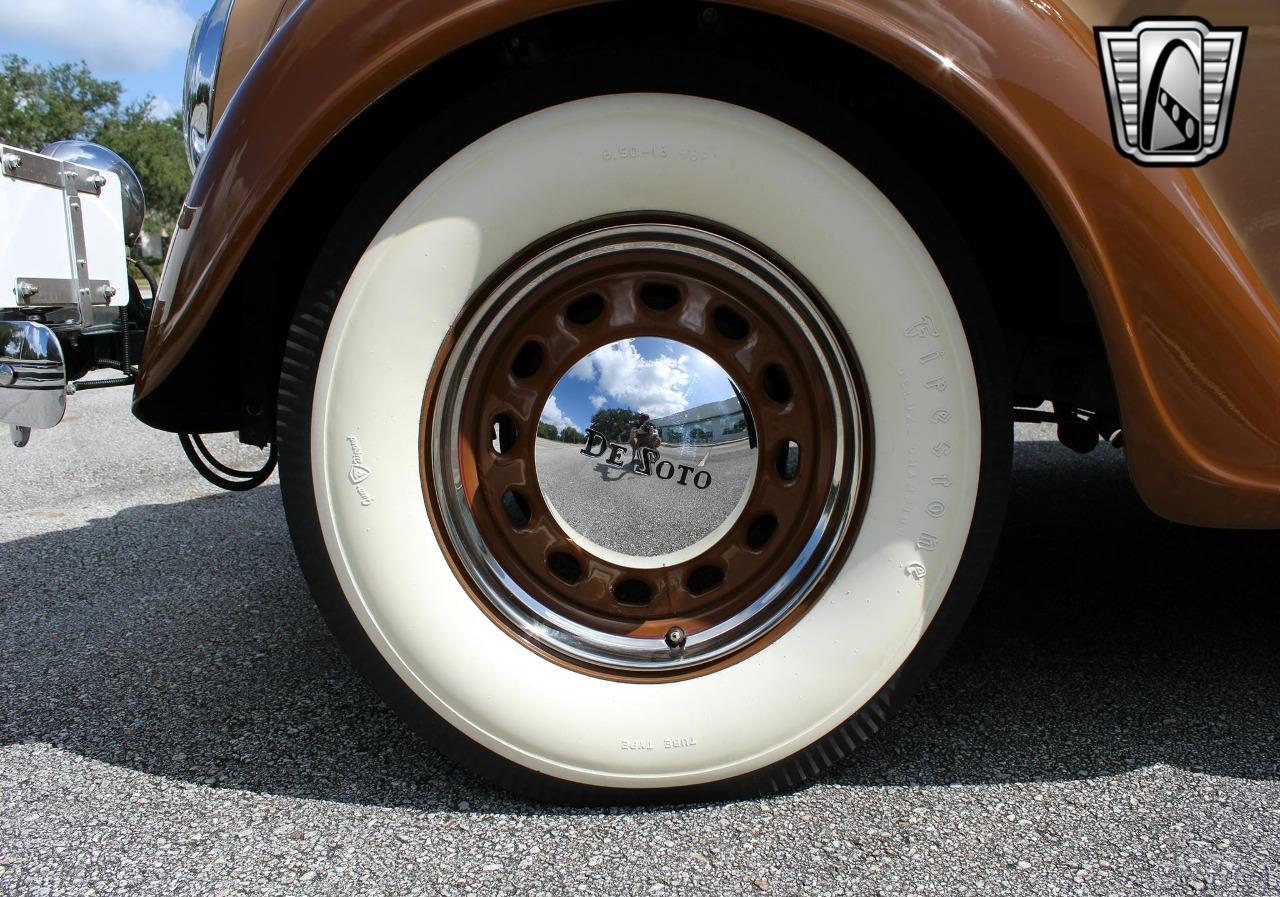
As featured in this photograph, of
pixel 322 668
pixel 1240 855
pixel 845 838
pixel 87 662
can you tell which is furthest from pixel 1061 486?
pixel 87 662

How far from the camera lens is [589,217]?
115cm

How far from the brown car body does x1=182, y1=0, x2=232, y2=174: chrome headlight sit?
0.48m

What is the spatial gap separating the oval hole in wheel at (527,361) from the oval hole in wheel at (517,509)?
173 mm

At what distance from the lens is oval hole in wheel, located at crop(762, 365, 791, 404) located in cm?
124

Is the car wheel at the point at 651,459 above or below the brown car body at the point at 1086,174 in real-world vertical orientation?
below

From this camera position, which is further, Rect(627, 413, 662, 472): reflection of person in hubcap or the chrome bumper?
the chrome bumper

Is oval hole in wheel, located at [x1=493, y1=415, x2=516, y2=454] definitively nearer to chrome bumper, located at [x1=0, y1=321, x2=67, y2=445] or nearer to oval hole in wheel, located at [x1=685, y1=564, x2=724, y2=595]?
oval hole in wheel, located at [x1=685, y1=564, x2=724, y2=595]

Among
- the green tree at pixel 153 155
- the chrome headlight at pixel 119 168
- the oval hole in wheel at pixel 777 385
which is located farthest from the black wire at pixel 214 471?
Answer: the green tree at pixel 153 155

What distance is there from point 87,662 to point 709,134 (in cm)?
147

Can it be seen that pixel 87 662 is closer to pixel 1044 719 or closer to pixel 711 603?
pixel 711 603

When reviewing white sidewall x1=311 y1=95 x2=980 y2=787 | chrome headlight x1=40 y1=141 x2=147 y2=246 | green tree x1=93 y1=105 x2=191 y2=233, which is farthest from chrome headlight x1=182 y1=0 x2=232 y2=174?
green tree x1=93 y1=105 x2=191 y2=233

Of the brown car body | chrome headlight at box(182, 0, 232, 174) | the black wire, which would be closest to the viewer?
the brown car body

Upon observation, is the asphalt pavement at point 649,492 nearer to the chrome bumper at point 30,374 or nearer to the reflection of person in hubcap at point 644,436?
the reflection of person in hubcap at point 644,436

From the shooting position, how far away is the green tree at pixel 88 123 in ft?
122
